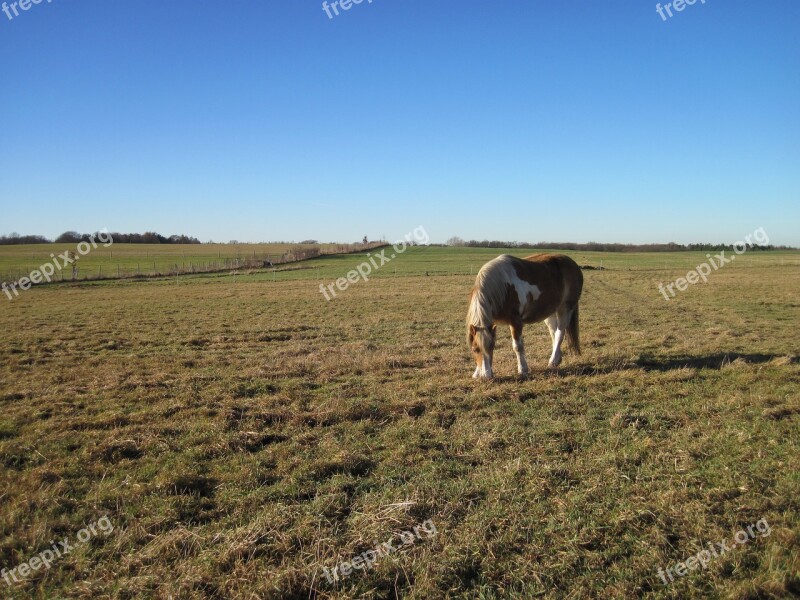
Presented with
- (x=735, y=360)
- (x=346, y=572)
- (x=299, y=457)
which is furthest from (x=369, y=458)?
(x=735, y=360)

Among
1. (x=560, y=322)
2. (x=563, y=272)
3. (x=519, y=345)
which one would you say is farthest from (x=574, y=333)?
(x=519, y=345)

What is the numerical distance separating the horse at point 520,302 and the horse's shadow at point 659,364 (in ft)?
1.08

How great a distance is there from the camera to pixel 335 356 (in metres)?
10.1

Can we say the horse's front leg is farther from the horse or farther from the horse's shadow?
the horse's shadow

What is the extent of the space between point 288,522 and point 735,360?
8501mm

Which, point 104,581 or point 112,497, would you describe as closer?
point 104,581

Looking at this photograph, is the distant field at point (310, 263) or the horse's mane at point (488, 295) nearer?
the horse's mane at point (488, 295)

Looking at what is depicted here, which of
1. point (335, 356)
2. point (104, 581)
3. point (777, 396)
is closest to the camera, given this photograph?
point (104, 581)

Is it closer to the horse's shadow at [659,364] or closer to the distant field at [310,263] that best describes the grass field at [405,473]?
the horse's shadow at [659,364]

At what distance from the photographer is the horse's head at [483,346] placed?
7422 mm

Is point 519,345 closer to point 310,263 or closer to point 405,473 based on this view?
point 405,473

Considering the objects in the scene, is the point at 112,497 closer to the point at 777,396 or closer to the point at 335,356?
the point at 335,356

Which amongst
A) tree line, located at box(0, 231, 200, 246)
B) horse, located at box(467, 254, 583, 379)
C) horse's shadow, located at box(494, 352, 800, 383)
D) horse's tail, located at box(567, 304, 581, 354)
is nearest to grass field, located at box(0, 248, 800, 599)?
horse's shadow, located at box(494, 352, 800, 383)

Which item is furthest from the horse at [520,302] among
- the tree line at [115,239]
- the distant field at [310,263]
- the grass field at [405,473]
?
the tree line at [115,239]
